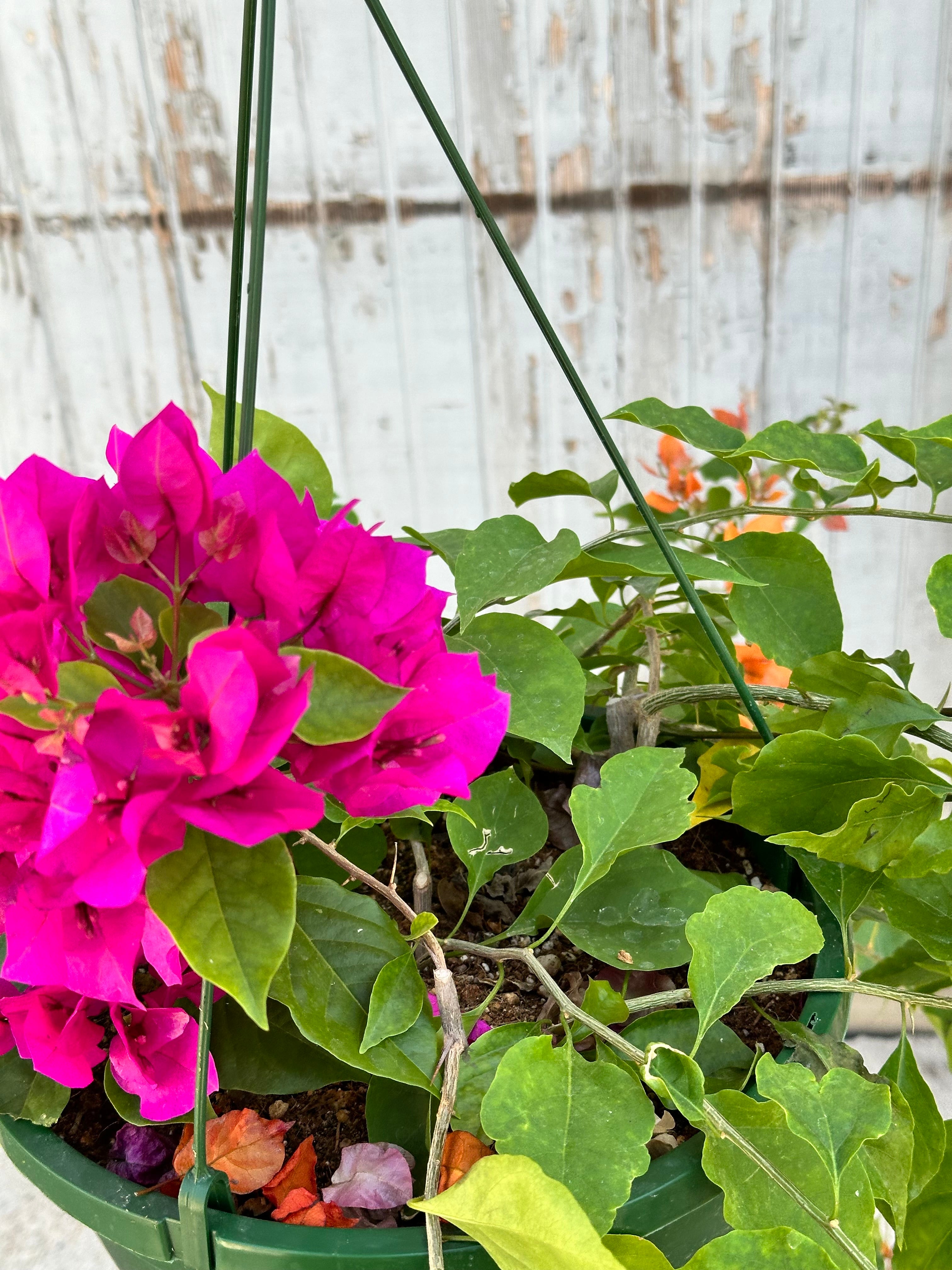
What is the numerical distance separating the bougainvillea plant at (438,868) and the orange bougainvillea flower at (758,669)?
0.70ft

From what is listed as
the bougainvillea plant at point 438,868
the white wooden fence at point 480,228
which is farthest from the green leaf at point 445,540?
the white wooden fence at point 480,228

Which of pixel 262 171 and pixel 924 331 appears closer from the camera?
pixel 262 171

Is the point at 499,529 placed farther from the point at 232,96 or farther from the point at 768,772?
the point at 232,96

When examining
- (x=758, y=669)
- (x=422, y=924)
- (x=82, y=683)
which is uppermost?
(x=82, y=683)

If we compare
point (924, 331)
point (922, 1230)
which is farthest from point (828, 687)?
point (924, 331)

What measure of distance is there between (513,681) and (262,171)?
16 cm

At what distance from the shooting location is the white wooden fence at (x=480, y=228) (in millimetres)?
1129

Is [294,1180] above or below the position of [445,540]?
below

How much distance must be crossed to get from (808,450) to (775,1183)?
9.7 inches

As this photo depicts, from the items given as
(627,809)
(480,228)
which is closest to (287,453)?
(627,809)

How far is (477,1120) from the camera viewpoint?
0.98 ft

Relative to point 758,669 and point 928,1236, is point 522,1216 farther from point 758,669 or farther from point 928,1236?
point 758,669

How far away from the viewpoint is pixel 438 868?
0.44 meters

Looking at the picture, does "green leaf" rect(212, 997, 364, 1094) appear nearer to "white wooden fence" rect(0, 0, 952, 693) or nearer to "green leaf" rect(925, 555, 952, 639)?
"green leaf" rect(925, 555, 952, 639)
